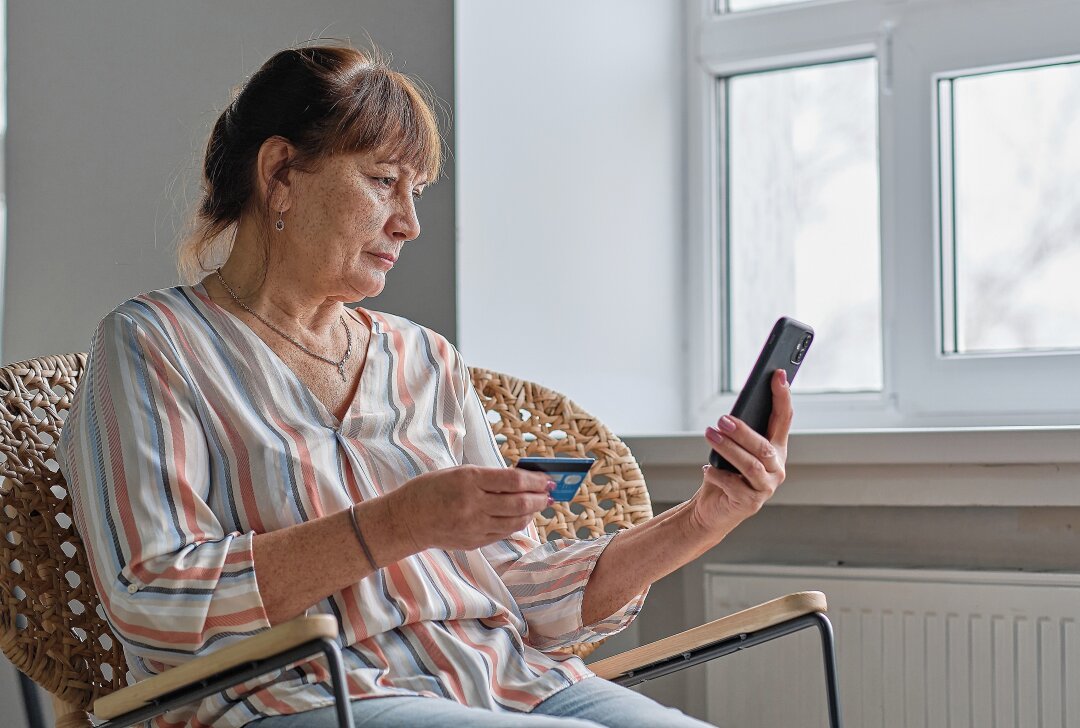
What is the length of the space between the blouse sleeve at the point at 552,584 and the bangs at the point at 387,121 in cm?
36

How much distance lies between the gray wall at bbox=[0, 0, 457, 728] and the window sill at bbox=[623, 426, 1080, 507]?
2.88 ft

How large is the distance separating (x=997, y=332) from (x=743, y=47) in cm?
70

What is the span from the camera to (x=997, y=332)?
201 cm

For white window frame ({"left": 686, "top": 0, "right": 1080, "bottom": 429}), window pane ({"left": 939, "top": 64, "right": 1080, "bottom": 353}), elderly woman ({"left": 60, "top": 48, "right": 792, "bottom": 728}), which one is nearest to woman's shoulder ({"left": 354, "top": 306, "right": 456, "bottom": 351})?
elderly woman ({"left": 60, "top": 48, "right": 792, "bottom": 728})

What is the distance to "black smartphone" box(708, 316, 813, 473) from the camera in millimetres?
1196

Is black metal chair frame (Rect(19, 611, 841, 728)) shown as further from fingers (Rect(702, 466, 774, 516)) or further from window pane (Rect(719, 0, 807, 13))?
window pane (Rect(719, 0, 807, 13))

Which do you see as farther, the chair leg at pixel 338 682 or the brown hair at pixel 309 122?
the brown hair at pixel 309 122

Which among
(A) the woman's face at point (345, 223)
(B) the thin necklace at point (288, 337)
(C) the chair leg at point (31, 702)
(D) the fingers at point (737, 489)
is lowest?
(C) the chair leg at point (31, 702)

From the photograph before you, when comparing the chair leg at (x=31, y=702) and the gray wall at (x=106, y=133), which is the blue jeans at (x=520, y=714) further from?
the gray wall at (x=106, y=133)

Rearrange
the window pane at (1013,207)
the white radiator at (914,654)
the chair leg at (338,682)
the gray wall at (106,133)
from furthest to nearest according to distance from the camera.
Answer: the window pane at (1013,207)
the gray wall at (106,133)
the white radiator at (914,654)
the chair leg at (338,682)

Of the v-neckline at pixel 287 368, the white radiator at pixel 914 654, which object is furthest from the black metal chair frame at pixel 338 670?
the white radiator at pixel 914 654

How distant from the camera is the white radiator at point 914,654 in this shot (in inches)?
62.9

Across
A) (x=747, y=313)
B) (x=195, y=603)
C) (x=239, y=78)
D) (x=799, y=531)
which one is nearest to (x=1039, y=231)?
(x=747, y=313)

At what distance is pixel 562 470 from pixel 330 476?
0.91 ft
